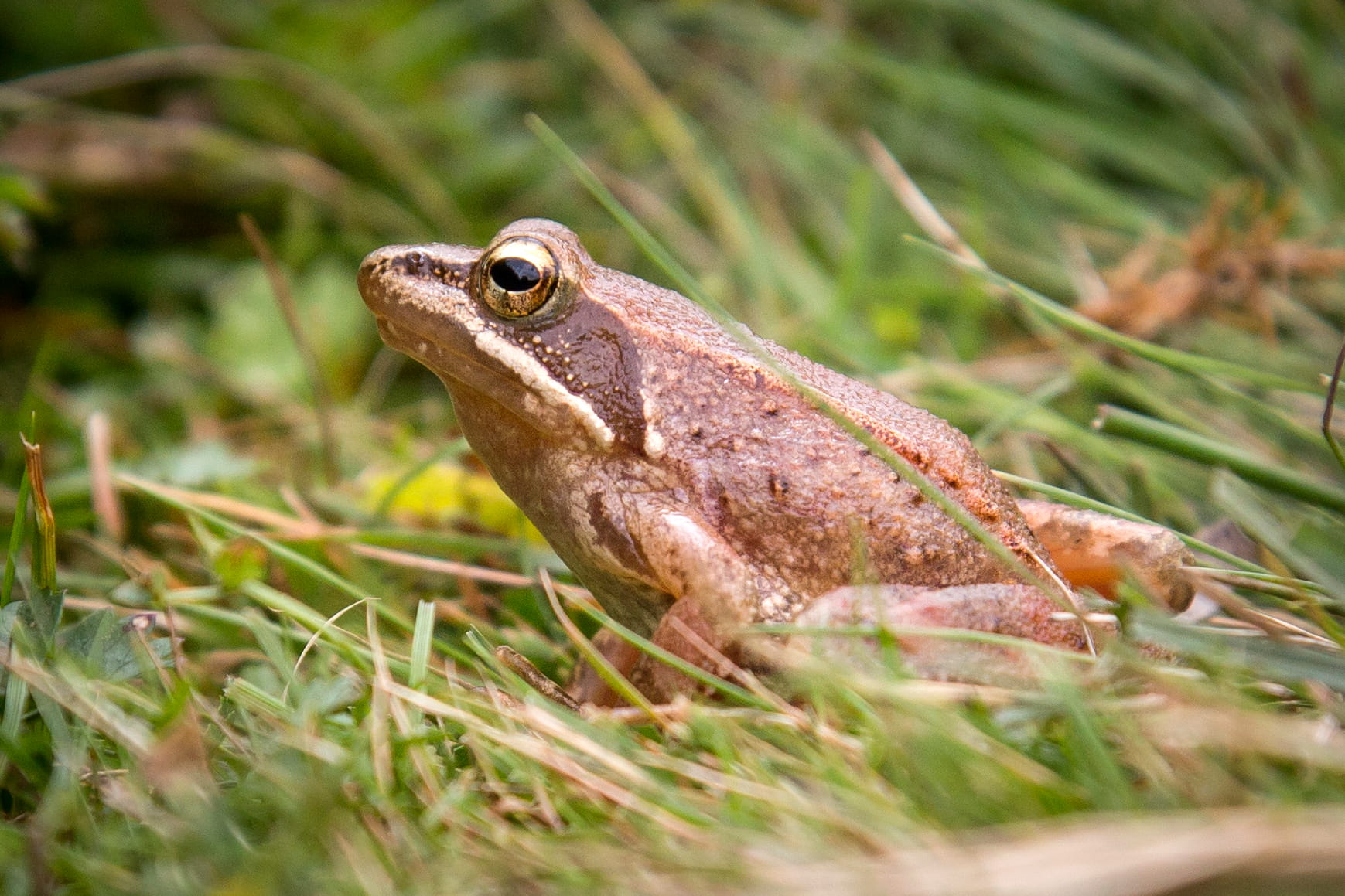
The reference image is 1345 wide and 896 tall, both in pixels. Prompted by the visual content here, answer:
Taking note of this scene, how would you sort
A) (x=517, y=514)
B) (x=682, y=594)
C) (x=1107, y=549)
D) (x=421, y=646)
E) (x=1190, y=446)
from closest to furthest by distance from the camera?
(x=421, y=646) → (x=682, y=594) → (x=1107, y=549) → (x=1190, y=446) → (x=517, y=514)

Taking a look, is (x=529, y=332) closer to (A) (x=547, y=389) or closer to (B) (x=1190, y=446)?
(A) (x=547, y=389)

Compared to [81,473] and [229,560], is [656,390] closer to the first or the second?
[229,560]

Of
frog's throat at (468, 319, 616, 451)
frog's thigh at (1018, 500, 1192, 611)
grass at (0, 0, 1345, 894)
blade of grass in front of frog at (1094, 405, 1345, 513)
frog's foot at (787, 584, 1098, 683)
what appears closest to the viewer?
grass at (0, 0, 1345, 894)

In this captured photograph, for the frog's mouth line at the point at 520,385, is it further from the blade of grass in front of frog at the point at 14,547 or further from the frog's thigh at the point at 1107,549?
the frog's thigh at the point at 1107,549

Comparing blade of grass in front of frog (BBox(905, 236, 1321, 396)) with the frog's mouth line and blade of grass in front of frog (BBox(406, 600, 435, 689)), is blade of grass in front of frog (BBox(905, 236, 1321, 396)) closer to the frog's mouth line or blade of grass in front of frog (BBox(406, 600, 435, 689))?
the frog's mouth line

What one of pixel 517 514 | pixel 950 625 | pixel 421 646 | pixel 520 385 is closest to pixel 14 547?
pixel 421 646

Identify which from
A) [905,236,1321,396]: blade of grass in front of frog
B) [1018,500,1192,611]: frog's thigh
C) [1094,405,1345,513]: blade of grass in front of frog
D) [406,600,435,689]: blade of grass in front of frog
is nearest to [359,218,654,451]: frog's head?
[406,600,435,689]: blade of grass in front of frog

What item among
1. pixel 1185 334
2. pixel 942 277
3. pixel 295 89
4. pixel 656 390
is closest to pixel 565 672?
pixel 656 390
